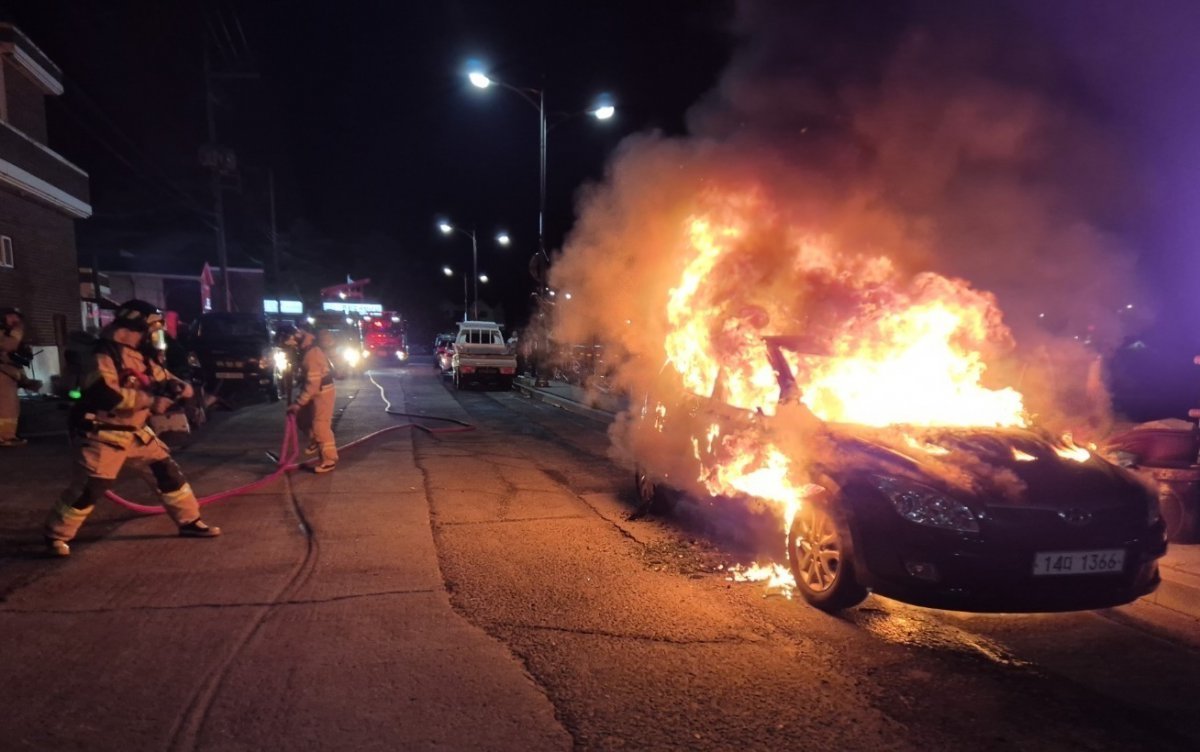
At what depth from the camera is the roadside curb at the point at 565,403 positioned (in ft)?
48.2

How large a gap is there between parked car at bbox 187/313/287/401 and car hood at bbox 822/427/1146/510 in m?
14.6

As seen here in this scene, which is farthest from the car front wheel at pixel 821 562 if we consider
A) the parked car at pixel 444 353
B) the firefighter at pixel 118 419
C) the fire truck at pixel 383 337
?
the fire truck at pixel 383 337

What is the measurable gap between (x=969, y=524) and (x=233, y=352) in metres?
15.7

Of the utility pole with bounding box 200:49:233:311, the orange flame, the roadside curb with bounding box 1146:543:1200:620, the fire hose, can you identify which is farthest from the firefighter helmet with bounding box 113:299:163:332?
the utility pole with bounding box 200:49:233:311

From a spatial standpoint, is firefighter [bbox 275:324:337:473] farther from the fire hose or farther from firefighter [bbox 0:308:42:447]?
firefighter [bbox 0:308:42:447]

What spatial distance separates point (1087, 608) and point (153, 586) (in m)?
5.51

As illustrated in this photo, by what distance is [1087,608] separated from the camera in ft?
12.1

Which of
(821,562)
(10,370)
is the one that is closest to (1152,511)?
(821,562)

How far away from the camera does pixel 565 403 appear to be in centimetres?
1709

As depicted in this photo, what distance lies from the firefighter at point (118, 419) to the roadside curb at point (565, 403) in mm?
9280

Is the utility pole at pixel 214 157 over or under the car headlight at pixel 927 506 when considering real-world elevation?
over

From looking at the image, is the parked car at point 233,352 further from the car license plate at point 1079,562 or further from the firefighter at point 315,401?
the car license plate at point 1079,562

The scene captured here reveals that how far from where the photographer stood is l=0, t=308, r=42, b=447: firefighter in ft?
30.0

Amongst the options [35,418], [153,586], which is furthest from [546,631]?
[35,418]
